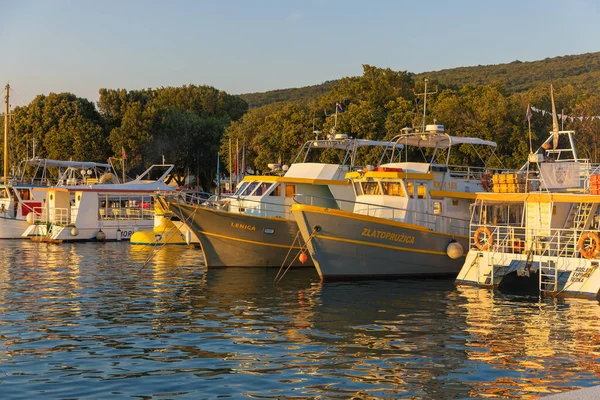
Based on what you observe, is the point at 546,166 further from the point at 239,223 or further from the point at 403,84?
the point at 403,84

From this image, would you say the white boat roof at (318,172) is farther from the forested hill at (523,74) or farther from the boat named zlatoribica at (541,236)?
the forested hill at (523,74)

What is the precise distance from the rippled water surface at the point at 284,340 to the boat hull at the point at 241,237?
3.08 metres

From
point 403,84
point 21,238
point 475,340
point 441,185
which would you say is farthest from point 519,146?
point 475,340

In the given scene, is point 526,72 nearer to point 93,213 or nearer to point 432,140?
point 93,213

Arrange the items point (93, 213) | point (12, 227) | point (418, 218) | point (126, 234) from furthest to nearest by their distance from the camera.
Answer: point (12, 227), point (93, 213), point (126, 234), point (418, 218)

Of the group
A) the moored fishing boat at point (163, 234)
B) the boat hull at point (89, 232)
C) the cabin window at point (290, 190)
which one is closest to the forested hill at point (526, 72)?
the boat hull at point (89, 232)

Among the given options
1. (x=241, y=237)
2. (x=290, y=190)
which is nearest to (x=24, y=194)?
(x=290, y=190)

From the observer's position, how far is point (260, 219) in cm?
3181

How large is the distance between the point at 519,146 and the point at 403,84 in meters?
18.6

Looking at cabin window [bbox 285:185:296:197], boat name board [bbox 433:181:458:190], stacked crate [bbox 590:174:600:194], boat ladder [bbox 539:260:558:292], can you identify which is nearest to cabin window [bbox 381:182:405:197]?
boat name board [bbox 433:181:458:190]

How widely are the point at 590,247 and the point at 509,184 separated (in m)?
4.77

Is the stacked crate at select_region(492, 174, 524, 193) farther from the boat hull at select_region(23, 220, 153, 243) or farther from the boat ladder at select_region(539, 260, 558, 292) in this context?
the boat hull at select_region(23, 220, 153, 243)

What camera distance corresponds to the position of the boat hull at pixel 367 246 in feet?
91.1

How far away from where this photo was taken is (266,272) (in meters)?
31.6
